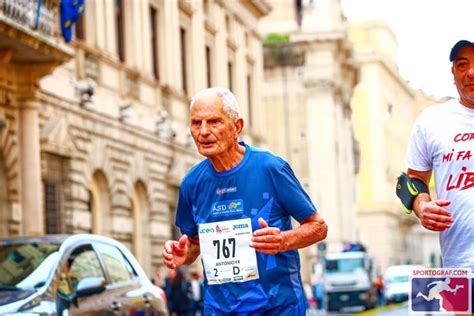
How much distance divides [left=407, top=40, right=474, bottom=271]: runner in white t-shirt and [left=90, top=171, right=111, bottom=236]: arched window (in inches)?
976

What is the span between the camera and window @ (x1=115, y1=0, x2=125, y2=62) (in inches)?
1366

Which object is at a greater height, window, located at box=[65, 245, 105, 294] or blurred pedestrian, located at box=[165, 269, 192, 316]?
window, located at box=[65, 245, 105, 294]

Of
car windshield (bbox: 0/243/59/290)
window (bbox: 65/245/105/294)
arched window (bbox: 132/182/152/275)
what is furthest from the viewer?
arched window (bbox: 132/182/152/275)

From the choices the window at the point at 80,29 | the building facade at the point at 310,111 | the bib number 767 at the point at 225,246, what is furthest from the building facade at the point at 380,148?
the bib number 767 at the point at 225,246

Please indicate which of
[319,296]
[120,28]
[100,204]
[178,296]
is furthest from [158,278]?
[319,296]

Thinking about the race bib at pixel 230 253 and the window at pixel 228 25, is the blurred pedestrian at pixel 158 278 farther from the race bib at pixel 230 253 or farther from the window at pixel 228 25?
the race bib at pixel 230 253

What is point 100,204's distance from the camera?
32.2m

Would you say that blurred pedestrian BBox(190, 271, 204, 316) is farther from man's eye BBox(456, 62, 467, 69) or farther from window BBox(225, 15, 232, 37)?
man's eye BBox(456, 62, 467, 69)

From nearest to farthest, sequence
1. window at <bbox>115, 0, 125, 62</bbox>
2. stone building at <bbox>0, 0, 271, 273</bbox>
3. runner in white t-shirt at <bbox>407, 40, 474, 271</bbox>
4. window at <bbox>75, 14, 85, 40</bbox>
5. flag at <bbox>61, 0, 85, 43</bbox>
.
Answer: runner in white t-shirt at <bbox>407, 40, 474, 271</bbox> < stone building at <bbox>0, 0, 271, 273</bbox> < flag at <bbox>61, 0, 85, 43</bbox> < window at <bbox>75, 14, 85, 40</bbox> < window at <bbox>115, 0, 125, 62</bbox>

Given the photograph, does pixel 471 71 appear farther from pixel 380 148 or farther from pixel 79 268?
pixel 380 148

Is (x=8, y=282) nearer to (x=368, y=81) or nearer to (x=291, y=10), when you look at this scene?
(x=291, y=10)

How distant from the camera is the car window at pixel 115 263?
12.8 metres
